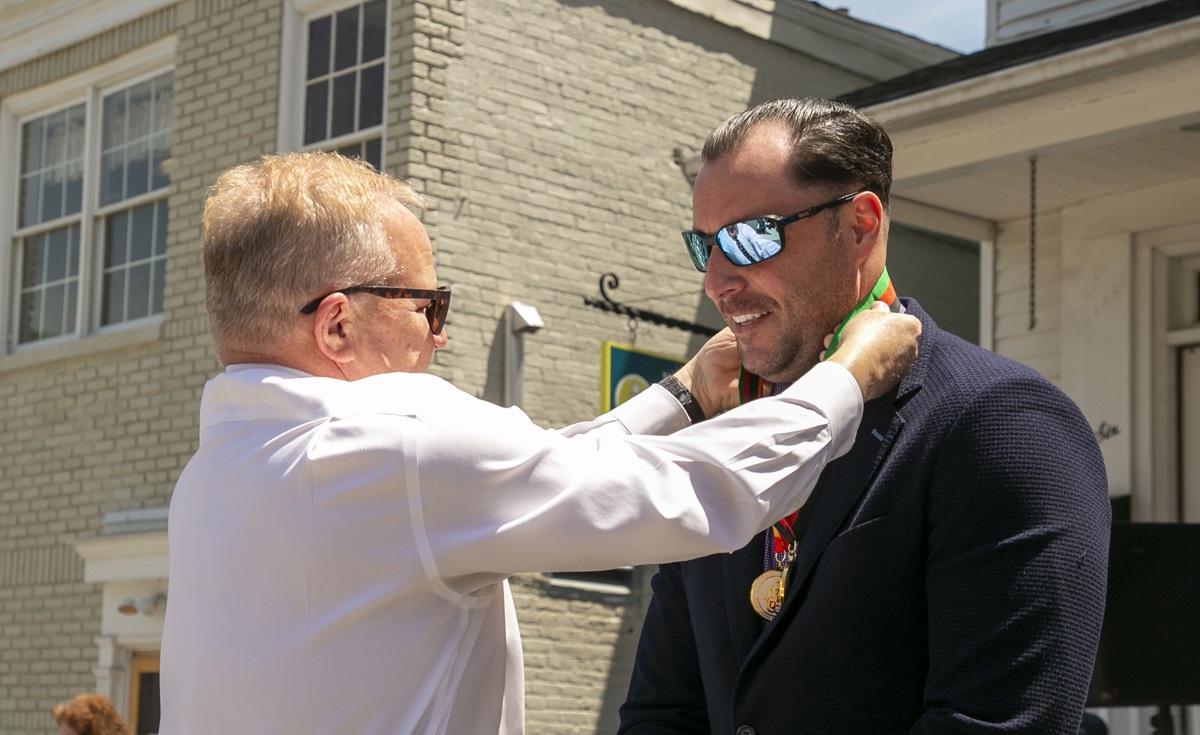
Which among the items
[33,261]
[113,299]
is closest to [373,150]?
[113,299]

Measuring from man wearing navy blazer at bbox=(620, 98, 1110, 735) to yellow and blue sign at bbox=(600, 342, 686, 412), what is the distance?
8430 millimetres

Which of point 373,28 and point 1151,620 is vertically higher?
point 373,28

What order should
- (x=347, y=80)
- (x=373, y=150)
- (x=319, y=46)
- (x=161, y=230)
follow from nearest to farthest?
1. (x=373, y=150)
2. (x=347, y=80)
3. (x=319, y=46)
4. (x=161, y=230)

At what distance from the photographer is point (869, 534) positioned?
2.34 m

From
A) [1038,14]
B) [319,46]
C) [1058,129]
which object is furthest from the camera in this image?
[319,46]

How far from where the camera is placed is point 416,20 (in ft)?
35.2

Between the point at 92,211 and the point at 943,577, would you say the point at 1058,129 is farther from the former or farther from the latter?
the point at 92,211

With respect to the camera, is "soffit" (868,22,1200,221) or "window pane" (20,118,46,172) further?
"window pane" (20,118,46,172)

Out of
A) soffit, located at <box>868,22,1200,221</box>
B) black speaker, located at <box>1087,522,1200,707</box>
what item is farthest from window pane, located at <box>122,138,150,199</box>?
black speaker, located at <box>1087,522,1200,707</box>

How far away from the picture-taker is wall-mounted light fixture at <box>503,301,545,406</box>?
1072 centimetres

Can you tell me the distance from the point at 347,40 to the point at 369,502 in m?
9.92

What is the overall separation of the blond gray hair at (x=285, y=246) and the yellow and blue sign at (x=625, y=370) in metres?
8.82

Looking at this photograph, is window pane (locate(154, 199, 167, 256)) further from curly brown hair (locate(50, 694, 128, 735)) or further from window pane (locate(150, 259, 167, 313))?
curly brown hair (locate(50, 694, 128, 735))

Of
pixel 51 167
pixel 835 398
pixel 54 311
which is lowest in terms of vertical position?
pixel 835 398
